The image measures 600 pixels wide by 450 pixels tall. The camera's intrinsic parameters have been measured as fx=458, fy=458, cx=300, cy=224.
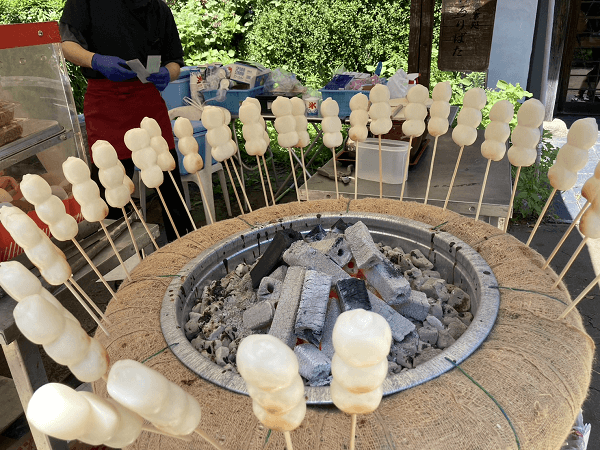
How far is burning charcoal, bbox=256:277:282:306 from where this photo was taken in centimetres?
163

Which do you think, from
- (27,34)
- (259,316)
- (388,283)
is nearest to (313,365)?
(259,316)

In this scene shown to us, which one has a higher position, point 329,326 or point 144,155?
point 144,155

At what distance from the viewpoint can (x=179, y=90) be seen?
15.7 ft

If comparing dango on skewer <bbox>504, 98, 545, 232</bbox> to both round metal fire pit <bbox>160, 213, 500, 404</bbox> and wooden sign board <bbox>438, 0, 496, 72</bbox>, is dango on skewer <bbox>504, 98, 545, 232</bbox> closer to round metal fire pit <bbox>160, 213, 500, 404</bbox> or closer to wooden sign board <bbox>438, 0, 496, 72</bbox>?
round metal fire pit <bbox>160, 213, 500, 404</bbox>

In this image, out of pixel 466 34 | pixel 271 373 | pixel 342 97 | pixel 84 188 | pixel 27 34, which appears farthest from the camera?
pixel 342 97

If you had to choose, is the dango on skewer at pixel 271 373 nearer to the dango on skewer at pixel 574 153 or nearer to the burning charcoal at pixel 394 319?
the burning charcoal at pixel 394 319

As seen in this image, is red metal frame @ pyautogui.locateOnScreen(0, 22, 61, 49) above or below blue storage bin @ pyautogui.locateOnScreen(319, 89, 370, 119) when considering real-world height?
above

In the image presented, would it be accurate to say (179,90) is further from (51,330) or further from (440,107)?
(51,330)

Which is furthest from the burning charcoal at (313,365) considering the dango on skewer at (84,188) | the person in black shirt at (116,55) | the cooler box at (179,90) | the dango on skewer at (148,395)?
the cooler box at (179,90)

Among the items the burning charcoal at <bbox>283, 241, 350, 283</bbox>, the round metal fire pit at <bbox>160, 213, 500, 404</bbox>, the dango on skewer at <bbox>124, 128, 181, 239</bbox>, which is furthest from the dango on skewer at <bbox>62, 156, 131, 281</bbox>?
the burning charcoal at <bbox>283, 241, 350, 283</bbox>

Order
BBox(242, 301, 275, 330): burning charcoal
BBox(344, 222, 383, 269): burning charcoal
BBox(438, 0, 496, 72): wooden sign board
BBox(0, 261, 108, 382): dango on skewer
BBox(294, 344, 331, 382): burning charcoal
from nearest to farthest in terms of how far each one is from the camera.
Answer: BBox(0, 261, 108, 382): dango on skewer
BBox(294, 344, 331, 382): burning charcoal
BBox(242, 301, 275, 330): burning charcoal
BBox(344, 222, 383, 269): burning charcoal
BBox(438, 0, 496, 72): wooden sign board

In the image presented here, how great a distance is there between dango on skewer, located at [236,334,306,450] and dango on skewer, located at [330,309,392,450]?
0.23ft

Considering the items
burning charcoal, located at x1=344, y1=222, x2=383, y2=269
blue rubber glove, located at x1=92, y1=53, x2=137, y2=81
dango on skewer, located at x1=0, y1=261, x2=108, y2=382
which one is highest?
blue rubber glove, located at x1=92, y1=53, x2=137, y2=81

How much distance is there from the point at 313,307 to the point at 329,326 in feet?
0.32
